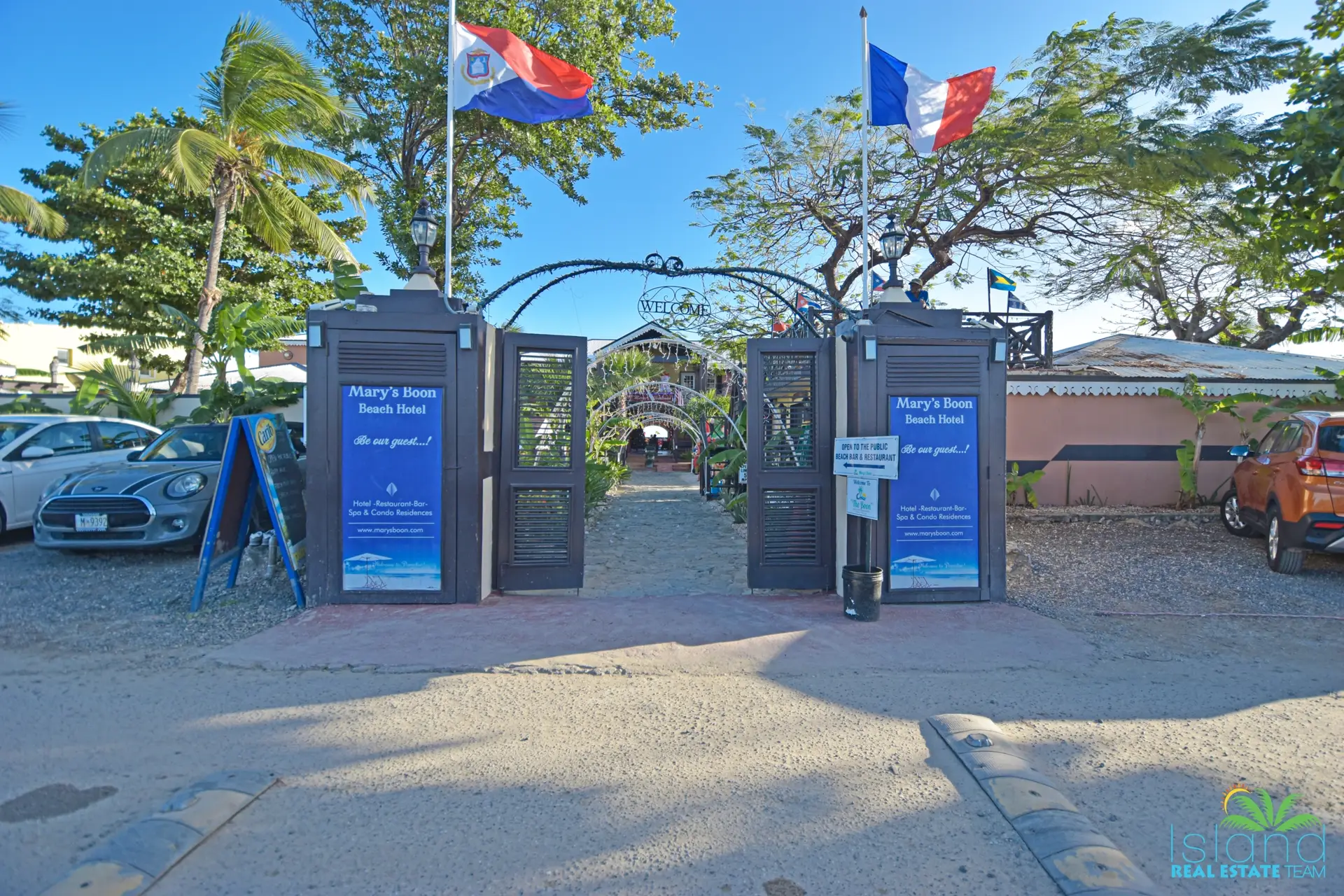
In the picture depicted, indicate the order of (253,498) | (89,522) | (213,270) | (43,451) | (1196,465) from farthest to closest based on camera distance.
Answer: (213,270) → (1196,465) → (43,451) → (89,522) → (253,498)

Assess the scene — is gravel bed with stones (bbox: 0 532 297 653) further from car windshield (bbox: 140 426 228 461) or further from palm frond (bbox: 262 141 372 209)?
palm frond (bbox: 262 141 372 209)

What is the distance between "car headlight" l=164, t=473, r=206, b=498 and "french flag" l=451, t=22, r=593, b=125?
4.87 meters

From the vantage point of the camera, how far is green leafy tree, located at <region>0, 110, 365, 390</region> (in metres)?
19.8

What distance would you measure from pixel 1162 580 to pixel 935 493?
10.0 ft

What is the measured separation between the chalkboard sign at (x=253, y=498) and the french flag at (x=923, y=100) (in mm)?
7059

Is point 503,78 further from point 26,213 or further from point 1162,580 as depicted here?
point 26,213

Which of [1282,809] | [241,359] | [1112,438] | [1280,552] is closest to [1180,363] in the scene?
[1112,438]

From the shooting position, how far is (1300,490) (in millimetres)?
7668

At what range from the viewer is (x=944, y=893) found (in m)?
2.67

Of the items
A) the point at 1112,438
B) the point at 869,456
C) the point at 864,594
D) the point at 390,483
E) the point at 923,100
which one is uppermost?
the point at 923,100

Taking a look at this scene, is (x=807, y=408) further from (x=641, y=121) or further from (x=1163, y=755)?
(x=641, y=121)

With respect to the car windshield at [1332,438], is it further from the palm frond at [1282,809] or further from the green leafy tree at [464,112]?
the green leafy tree at [464,112]

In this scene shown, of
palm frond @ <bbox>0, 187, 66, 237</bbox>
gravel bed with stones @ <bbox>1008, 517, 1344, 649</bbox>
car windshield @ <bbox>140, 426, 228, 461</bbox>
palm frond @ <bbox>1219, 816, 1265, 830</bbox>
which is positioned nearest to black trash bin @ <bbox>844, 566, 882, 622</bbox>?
gravel bed with stones @ <bbox>1008, 517, 1344, 649</bbox>

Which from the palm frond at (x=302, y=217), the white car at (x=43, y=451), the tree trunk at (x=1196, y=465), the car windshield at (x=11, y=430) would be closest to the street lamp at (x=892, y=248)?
the tree trunk at (x=1196, y=465)
